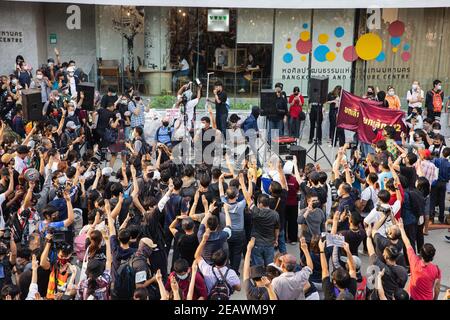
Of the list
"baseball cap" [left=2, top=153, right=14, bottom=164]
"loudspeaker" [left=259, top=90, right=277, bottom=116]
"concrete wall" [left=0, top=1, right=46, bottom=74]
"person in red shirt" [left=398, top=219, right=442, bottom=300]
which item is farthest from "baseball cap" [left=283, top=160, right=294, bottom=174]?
"concrete wall" [left=0, top=1, right=46, bottom=74]

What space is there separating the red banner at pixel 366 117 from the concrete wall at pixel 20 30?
1121cm

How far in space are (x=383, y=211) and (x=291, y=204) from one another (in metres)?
2.20

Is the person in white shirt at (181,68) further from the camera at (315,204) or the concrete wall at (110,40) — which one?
the camera at (315,204)

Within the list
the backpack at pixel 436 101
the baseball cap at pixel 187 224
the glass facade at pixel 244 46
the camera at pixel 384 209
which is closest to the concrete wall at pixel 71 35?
the glass facade at pixel 244 46

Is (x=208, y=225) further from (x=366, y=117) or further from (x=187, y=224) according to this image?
(x=366, y=117)

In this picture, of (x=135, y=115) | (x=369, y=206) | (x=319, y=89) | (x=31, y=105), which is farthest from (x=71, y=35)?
(x=369, y=206)

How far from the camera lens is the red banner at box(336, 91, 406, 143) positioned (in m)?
12.8

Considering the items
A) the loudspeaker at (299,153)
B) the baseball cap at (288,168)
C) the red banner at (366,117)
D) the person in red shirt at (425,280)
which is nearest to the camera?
the person in red shirt at (425,280)

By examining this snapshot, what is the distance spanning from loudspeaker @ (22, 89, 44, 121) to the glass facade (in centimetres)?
872

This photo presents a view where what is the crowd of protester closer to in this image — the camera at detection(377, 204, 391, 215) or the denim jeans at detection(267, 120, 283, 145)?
the camera at detection(377, 204, 391, 215)

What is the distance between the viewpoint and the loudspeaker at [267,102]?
1521 centimetres

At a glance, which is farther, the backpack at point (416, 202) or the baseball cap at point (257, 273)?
the backpack at point (416, 202)

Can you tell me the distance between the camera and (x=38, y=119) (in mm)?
12164
